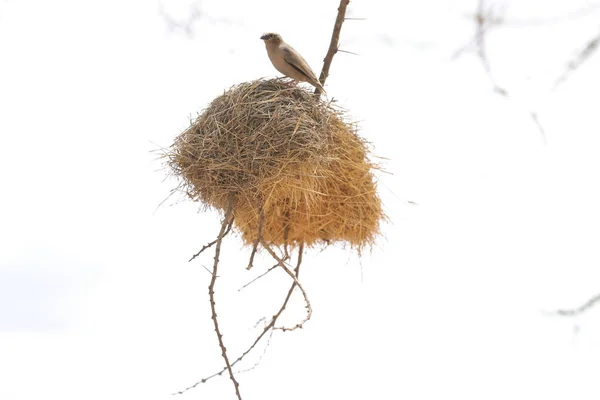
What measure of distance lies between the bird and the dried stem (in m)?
0.06

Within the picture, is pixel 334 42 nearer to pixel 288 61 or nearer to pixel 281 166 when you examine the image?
pixel 288 61

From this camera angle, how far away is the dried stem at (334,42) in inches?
77.7

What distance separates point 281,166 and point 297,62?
0.33m

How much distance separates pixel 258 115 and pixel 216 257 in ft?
1.31

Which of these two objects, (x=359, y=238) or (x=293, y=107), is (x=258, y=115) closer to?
(x=293, y=107)

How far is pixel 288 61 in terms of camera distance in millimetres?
1920

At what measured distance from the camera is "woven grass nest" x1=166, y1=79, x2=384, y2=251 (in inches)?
69.9

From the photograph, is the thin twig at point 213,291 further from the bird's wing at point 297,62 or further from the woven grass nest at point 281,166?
the bird's wing at point 297,62

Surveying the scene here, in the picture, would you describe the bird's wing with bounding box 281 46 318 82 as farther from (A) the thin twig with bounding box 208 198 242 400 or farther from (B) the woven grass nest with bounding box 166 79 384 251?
(A) the thin twig with bounding box 208 198 242 400

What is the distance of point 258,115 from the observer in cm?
182

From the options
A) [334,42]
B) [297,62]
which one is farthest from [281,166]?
[334,42]

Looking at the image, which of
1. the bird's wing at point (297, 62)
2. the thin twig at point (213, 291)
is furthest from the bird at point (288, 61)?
the thin twig at point (213, 291)

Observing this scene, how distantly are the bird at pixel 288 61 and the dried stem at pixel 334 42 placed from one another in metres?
0.06

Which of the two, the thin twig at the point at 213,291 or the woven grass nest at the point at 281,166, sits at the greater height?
the woven grass nest at the point at 281,166
